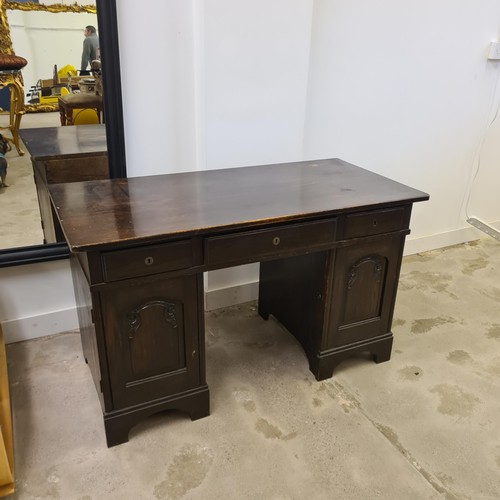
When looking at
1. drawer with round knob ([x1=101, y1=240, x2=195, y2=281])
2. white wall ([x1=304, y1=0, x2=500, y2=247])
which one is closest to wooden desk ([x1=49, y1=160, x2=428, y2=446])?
drawer with round knob ([x1=101, y1=240, x2=195, y2=281])

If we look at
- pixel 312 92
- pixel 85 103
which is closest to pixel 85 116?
pixel 85 103

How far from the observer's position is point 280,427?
168 cm

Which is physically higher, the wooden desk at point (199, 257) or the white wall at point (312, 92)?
the white wall at point (312, 92)

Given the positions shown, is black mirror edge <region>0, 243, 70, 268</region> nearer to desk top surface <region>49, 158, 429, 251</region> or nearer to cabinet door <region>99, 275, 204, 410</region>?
desk top surface <region>49, 158, 429, 251</region>

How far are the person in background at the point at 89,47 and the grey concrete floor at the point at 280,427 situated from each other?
1156mm

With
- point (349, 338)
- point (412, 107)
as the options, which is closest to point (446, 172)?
point (412, 107)

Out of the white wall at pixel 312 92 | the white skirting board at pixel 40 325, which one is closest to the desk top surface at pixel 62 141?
the white wall at pixel 312 92

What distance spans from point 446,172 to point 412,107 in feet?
1.76

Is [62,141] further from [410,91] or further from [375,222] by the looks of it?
[410,91]

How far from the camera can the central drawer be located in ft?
4.79

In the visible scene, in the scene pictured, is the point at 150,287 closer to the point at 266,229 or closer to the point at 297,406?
the point at 266,229

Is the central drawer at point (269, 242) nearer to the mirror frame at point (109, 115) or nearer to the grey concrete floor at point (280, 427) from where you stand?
the grey concrete floor at point (280, 427)

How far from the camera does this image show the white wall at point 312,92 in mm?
1883

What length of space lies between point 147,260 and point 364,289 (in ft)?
2.90
